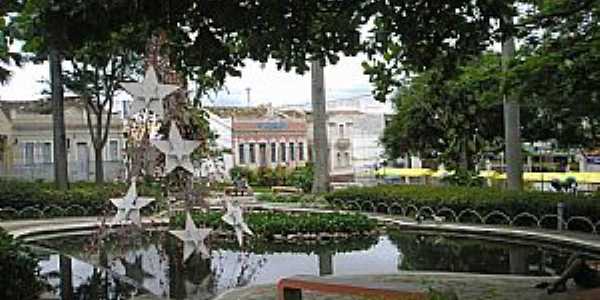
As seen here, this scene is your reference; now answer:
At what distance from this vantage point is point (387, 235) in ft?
66.7

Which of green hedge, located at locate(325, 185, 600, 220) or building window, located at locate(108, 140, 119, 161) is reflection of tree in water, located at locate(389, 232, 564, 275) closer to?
green hedge, located at locate(325, 185, 600, 220)

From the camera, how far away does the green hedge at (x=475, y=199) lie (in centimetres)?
1928

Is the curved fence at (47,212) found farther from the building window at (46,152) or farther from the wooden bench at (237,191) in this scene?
the building window at (46,152)

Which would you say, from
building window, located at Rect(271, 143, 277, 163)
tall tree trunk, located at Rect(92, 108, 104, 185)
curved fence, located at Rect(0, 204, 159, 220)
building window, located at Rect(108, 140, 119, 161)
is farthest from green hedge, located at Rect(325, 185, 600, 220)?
building window, located at Rect(271, 143, 277, 163)

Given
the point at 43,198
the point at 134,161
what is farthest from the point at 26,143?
the point at 134,161

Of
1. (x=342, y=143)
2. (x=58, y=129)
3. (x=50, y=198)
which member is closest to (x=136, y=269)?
(x=50, y=198)

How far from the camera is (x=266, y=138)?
186 feet

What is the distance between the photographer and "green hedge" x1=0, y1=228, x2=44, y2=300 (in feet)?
30.0

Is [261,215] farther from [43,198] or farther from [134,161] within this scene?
[43,198]

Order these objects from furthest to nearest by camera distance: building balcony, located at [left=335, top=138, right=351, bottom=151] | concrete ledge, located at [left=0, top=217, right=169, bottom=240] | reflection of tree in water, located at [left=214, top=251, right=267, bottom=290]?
1. building balcony, located at [left=335, top=138, right=351, bottom=151]
2. concrete ledge, located at [left=0, top=217, right=169, bottom=240]
3. reflection of tree in water, located at [left=214, top=251, right=267, bottom=290]

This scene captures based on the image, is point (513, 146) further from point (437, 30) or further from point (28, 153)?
point (28, 153)

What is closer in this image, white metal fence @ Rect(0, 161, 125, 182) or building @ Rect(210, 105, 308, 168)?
white metal fence @ Rect(0, 161, 125, 182)

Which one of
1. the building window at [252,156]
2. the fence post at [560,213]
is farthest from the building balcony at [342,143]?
the fence post at [560,213]

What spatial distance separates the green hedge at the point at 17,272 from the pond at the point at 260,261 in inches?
82.0
